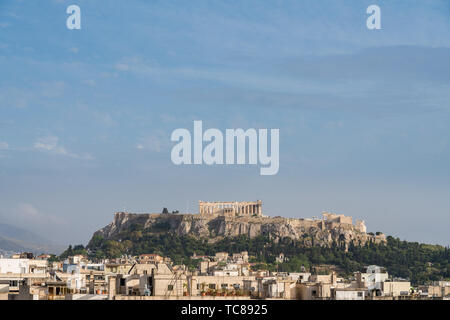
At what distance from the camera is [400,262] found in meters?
193

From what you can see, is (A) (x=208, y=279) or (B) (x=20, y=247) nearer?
(A) (x=208, y=279)

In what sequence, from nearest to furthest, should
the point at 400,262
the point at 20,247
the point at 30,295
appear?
the point at 30,295, the point at 20,247, the point at 400,262

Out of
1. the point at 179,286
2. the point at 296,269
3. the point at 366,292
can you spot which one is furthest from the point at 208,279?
the point at 296,269

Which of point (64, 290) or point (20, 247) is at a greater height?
point (20, 247)

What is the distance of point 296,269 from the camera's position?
17712 cm

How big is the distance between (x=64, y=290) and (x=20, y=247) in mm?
93657
